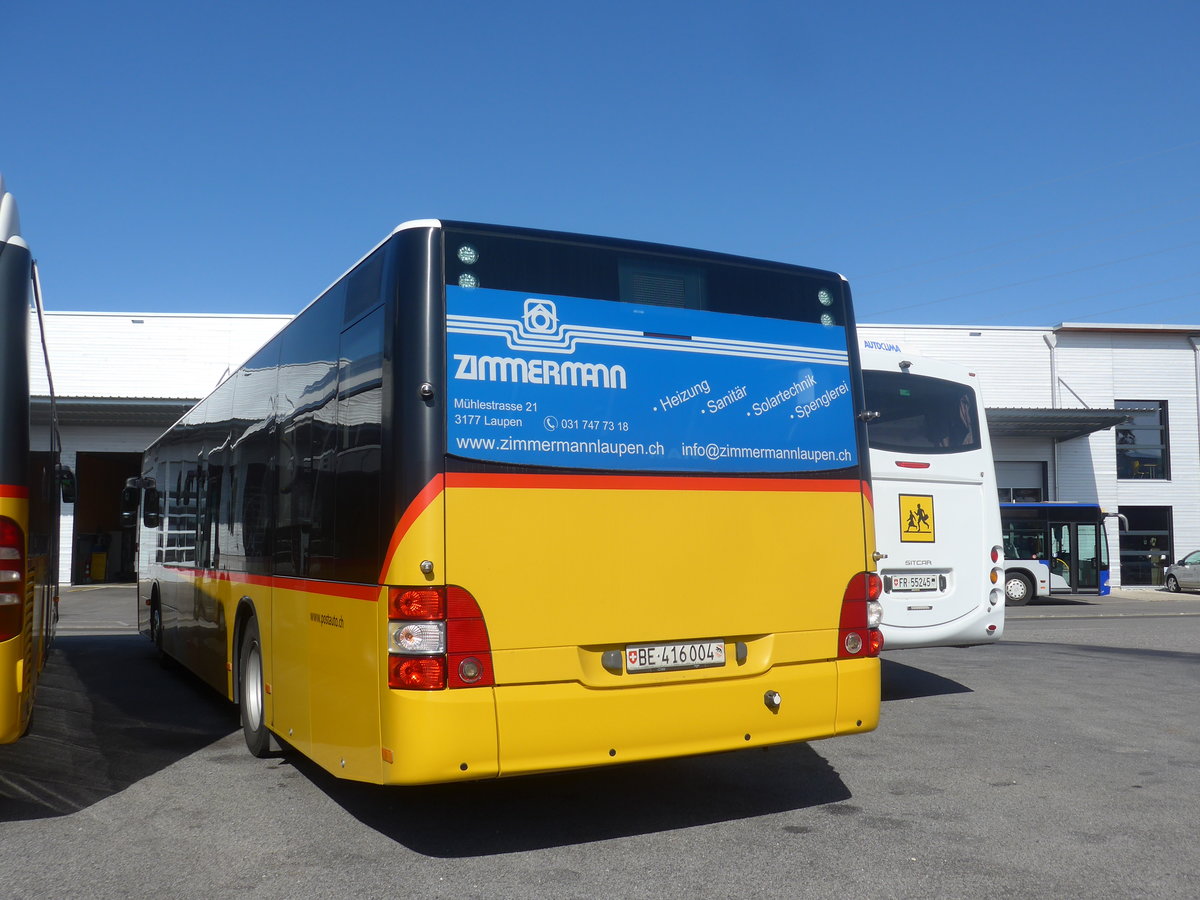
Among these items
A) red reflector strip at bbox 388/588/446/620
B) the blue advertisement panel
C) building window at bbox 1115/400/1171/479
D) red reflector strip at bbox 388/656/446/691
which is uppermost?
building window at bbox 1115/400/1171/479

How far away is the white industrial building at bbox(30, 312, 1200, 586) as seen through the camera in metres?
33.0

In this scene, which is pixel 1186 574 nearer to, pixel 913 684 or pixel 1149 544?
pixel 1149 544

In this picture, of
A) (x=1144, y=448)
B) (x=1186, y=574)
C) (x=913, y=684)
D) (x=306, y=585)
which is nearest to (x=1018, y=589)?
(x=1186, y=574)

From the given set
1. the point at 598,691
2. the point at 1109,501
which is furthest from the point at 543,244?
the point at 1109,501

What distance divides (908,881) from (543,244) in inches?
127

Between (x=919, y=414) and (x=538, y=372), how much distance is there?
575cm

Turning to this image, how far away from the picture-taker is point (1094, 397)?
34.9 meters

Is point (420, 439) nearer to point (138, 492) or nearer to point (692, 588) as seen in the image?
point (692, 588)

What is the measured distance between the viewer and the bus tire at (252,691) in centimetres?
694

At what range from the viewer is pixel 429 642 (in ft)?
15.1

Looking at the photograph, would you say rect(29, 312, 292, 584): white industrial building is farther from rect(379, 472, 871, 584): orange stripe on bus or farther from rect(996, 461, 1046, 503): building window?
rect(379, 472, 871, 584): orange stripe on bus

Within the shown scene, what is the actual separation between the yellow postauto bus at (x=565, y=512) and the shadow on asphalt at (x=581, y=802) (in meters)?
0.53

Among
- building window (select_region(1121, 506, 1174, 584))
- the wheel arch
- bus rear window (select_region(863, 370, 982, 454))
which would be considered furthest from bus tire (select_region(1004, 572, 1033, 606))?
the wheel arch

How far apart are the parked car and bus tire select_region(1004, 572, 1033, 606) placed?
877cm
